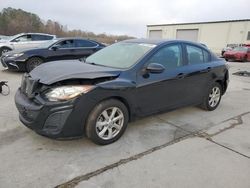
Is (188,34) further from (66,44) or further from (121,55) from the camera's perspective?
(121,55)

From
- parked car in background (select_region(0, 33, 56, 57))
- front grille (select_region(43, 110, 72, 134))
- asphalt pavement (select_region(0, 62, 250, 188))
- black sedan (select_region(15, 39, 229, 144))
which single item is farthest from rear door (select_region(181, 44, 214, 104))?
parked car in background (select_region(0, 33, 56, 57))

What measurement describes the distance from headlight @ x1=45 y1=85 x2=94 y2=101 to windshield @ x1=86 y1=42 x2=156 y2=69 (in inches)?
34.4

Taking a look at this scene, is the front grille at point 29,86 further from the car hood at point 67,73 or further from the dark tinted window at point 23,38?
the dark tinted window at point 23,38

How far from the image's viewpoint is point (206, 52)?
497 centimetres

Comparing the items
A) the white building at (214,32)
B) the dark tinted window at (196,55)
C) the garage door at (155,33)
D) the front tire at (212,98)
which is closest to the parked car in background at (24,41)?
the dark tinted window at (196,55)

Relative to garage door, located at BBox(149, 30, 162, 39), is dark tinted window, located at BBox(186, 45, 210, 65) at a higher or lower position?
higher

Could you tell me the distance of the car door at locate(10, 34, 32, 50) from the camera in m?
13.2

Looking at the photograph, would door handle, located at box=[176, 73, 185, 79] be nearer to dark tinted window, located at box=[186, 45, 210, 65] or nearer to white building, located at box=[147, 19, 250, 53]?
dark tinted window, located at box=[186, 45, 210, 65]

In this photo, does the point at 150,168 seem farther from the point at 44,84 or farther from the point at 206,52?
the point at 206,52

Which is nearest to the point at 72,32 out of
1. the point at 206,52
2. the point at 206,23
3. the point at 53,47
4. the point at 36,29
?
the point at 36,29

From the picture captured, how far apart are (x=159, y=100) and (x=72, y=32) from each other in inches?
1841

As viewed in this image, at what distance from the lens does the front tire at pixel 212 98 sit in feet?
16.6

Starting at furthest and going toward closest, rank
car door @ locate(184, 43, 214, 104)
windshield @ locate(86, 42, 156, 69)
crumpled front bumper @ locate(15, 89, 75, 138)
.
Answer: car door @ locate(184, 43, 214, 104) < windshield @ locate(86, 42, 156, 69) < crumpled front bumper @ locate(15, 89, 75, 138)

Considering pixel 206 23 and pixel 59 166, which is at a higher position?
pixel 206 23
